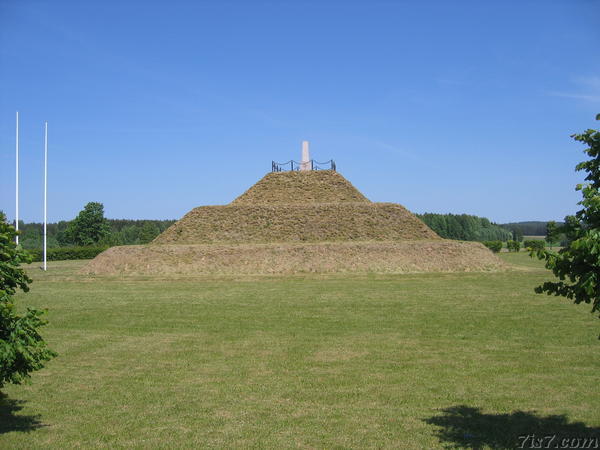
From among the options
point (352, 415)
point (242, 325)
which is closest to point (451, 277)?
point (242, 325)

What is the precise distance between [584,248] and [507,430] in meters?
2.62

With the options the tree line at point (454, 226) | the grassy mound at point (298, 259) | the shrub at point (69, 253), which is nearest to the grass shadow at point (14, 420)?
the grassy mound at point (298, 259)

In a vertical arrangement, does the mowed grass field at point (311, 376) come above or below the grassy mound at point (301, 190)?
below

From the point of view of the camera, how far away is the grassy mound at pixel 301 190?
39756mm

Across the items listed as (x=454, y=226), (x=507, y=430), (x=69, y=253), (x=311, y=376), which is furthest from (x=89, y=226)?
(x=507, y=430)

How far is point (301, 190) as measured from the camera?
40.4 meters

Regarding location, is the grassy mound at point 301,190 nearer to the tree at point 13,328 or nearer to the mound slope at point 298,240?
the mound slope at point 298,240

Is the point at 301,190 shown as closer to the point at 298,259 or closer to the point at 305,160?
the point at 305,160

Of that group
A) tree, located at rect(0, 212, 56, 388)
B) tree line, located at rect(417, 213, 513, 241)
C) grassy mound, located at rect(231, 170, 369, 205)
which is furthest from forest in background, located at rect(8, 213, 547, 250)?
tree, located at rect(0, 212, 56, 388)

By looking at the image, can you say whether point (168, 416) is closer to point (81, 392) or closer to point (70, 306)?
point (81, 392)

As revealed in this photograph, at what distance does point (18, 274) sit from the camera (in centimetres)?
592

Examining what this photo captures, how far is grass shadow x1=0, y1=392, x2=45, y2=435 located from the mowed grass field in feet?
0.08

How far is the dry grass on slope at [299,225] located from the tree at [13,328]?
28097 millimetres

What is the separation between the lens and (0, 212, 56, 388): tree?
217 inches
